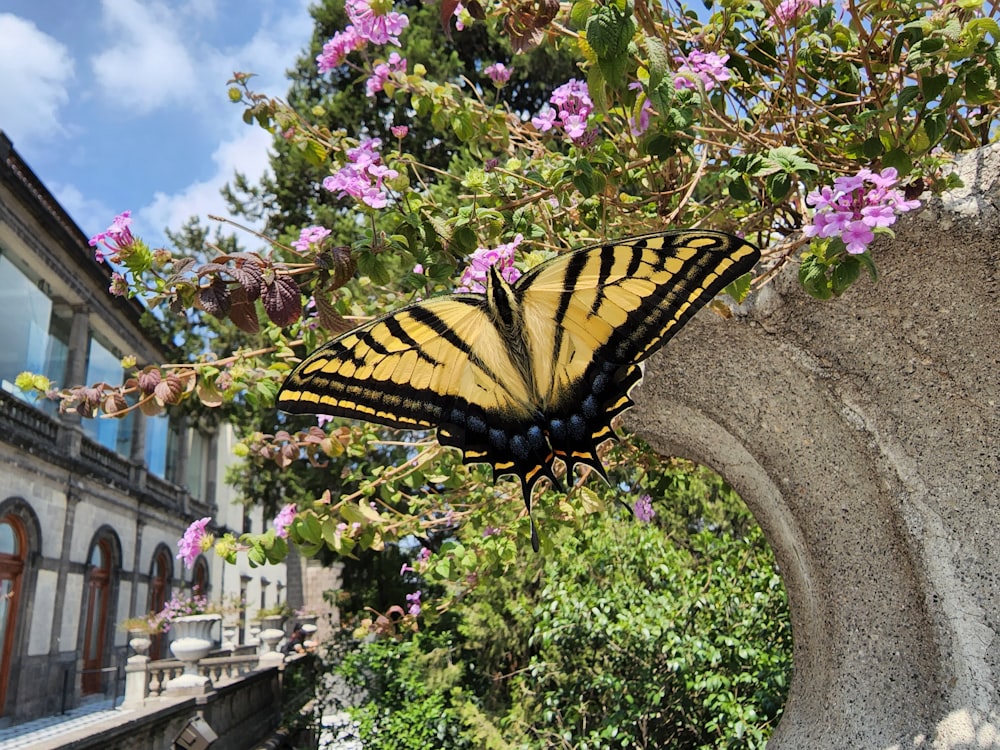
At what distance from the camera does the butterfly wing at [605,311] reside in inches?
73.4

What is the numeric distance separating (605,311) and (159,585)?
25953mm

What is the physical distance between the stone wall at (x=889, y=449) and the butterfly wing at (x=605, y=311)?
476mm

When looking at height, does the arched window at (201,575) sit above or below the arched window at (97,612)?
above

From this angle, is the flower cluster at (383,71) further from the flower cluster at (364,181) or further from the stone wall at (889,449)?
the stone wall at (889,449)

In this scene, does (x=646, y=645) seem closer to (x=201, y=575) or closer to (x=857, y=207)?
(x=857, y=207)

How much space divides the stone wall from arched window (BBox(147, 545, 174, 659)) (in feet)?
79.9

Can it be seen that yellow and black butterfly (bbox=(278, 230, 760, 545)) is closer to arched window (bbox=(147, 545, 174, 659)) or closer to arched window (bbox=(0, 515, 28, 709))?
arched window (bbox=(0, 515, 28, 709))

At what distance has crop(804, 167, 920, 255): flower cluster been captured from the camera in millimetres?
1771

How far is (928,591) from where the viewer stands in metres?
2.24

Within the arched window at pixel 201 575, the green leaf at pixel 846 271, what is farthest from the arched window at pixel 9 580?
the green leaf at pixel 846 271

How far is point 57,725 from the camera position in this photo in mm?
14547

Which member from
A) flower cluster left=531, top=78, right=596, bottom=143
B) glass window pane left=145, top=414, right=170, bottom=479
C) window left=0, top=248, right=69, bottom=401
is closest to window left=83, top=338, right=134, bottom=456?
glass window pane left=145, top=414, right=170, bottom=479

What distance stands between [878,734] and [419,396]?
1.64 m

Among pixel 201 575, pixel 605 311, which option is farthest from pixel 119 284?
pixel 201 575
